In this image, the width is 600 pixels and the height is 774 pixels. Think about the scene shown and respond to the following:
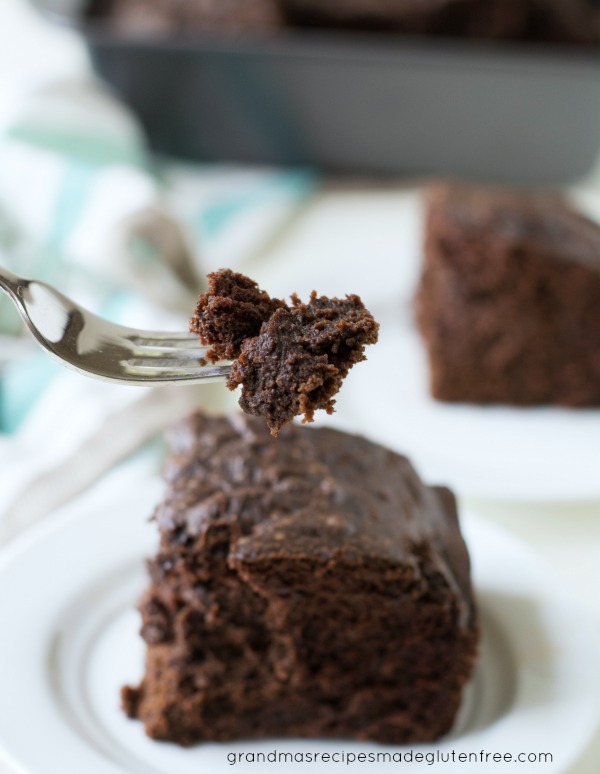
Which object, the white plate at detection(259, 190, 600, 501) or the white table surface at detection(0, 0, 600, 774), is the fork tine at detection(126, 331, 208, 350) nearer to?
the white table surface at detection(0, 0, 600, 774)

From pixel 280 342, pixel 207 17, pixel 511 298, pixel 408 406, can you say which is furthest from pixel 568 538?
pixel 207 17

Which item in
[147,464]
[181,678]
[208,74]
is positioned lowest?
[181,678]

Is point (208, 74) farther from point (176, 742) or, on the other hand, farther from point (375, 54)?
point (176, 742)

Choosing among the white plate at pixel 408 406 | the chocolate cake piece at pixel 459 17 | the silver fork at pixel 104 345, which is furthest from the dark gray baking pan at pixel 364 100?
the silver fork at pixel 104 345

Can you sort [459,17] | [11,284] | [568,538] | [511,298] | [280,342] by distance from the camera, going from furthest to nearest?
[459,17], [511,298], [568,538], [11,284], [280,342]

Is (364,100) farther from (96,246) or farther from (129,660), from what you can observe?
(129,660)

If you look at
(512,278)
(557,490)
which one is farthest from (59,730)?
(512,278)
